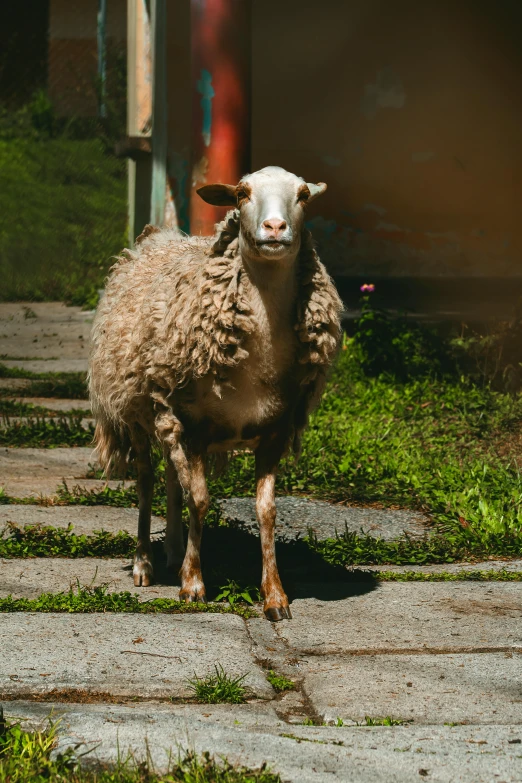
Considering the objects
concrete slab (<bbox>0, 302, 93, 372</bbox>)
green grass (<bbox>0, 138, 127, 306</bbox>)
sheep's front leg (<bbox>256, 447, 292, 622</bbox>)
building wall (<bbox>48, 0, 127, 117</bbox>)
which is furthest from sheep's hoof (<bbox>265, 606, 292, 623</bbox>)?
building wall (<bbox>48, 0, 127, 117</bbox>)

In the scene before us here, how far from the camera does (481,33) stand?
456 inches

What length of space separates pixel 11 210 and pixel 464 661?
1245cm

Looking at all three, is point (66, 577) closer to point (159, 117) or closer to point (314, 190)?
point (314, 190)

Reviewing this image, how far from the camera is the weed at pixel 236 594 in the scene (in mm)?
4215

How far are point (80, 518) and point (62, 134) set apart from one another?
41.8ft

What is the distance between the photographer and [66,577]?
4.44 meters

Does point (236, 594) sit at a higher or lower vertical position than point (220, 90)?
lower

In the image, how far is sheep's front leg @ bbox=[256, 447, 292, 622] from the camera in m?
4.09

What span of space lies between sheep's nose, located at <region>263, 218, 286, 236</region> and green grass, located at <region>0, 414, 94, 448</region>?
10.2ft

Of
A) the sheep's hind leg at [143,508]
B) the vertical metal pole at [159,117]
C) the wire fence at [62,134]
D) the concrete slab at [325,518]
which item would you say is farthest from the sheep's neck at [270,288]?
the wire fence at [62,134]

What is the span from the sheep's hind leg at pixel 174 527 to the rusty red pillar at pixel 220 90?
2.74 meters

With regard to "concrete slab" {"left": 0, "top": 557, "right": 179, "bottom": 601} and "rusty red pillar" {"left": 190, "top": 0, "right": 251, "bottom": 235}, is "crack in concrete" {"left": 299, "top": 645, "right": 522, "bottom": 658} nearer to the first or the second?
"concrete slab" {"left": 0, "top": 557, "right": 179, "bottom": 601}

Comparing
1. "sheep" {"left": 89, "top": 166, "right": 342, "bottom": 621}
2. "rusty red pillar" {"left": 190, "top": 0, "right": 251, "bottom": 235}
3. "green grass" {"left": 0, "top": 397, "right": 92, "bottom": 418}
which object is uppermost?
"rusty red pillar" {"left": 190, "top": 0, "right": 251, "bottom": 235}

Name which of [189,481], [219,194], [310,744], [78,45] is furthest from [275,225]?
[78,45]
